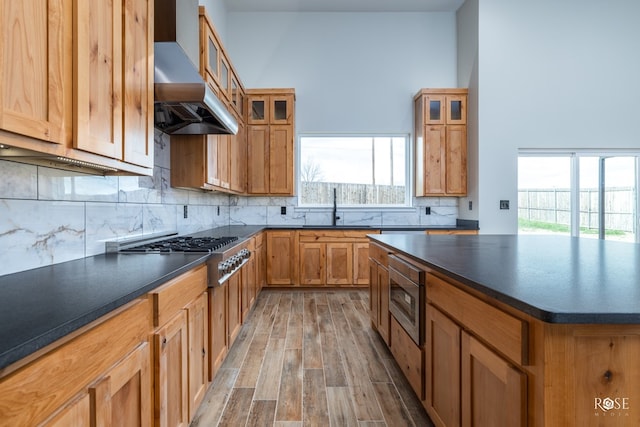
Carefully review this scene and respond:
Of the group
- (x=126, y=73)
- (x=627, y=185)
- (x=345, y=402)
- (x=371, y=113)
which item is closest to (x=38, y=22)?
(x=126, y=73)

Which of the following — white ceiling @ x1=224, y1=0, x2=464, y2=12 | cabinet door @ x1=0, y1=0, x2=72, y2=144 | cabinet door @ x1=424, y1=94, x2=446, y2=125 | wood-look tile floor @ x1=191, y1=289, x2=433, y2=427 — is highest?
white ceiling @ x1=224, y1=0, x2=464, y2=12

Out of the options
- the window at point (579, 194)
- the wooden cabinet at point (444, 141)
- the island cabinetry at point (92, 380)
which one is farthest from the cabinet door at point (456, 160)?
the island cabinetry at point (92, 380)

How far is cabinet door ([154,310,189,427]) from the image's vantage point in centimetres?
128

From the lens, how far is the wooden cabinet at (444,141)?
4.65m

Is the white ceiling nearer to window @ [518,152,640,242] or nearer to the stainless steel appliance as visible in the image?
window @ [518,152,640,242]

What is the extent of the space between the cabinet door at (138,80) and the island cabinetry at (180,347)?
0.63 metres

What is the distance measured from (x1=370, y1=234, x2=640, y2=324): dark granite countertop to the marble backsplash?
5.54ft

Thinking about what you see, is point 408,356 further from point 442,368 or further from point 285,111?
point 285,111

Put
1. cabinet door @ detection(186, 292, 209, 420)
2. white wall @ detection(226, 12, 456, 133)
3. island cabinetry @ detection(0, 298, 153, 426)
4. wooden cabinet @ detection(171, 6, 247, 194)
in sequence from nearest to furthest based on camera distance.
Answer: island cabinetry @ detection(0, 298, 153, 426), cabinet door @ detection(186, 292, 209, 420), wooden cabinet @ detection(171, 6, 247, 194), white wall @ detection(226, 12, 456, 133)

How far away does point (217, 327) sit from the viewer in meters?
2.14

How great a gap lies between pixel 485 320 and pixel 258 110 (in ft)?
14.0

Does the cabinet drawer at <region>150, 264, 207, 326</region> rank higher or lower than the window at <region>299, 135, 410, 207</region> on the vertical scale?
lower

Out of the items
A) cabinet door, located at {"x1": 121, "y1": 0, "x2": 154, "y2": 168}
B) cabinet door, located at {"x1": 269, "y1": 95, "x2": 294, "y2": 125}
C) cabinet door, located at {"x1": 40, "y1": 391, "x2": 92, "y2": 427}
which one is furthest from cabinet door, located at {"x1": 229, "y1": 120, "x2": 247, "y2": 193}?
cabinet door, located at {"x1": 40, "y1": 391, "x2": 92, "y2": 427}

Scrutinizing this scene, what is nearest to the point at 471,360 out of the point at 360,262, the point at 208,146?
the point at 208,146
